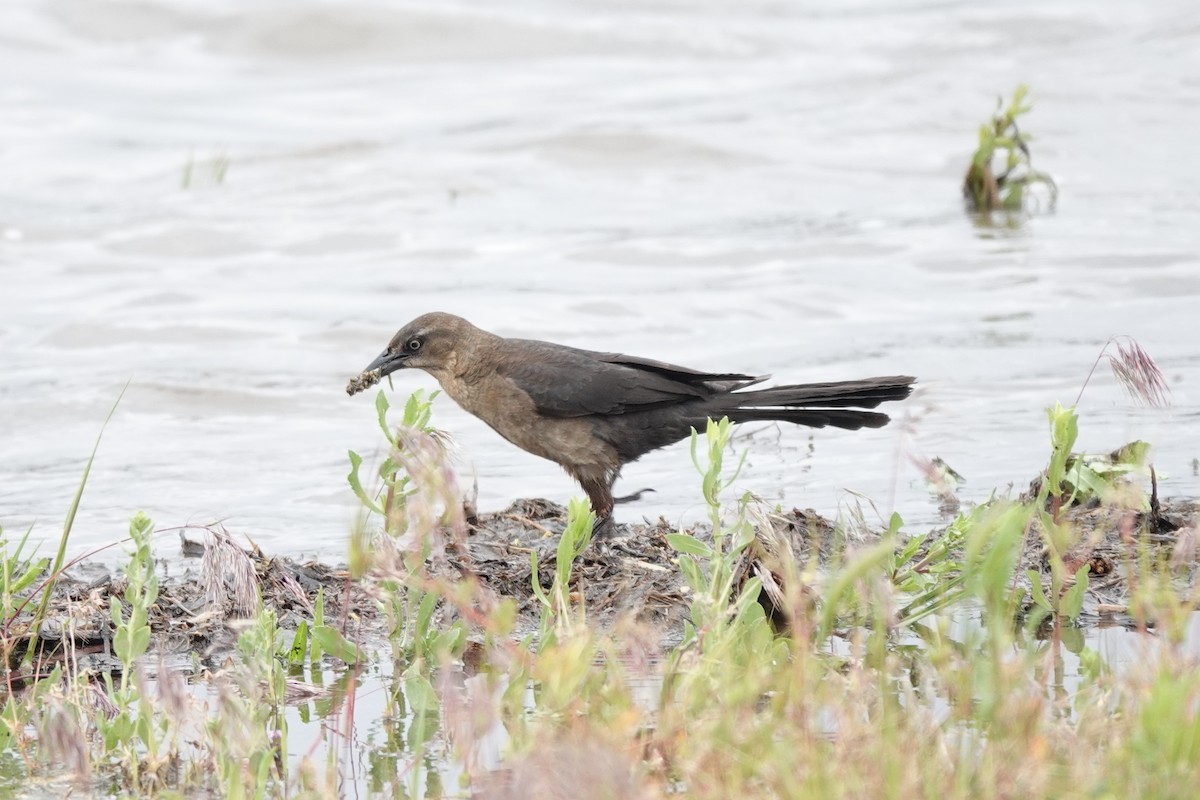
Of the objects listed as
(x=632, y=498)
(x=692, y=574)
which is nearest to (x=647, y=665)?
(x=692, y=574)

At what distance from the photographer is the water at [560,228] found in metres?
7.47

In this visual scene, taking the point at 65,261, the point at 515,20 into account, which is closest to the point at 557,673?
the point at 65,261

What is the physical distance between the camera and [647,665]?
3.21m

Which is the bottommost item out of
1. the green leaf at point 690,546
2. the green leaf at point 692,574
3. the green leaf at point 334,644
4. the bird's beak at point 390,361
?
the green leaf at point 334,644

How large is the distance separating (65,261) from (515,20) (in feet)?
28.4

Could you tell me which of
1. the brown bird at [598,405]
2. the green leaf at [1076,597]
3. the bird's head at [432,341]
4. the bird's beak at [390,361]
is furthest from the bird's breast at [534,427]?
the green leaf at [1076,597]

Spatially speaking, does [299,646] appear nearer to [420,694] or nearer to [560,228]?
[420,694]

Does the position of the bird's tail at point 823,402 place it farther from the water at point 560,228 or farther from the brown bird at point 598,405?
the water at point 560,228

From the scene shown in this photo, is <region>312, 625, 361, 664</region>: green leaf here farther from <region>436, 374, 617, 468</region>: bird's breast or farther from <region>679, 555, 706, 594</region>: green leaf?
<region>436, 374, 617, 468</region>: bird's breast

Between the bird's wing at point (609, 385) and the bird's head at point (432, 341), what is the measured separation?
44 centimetres

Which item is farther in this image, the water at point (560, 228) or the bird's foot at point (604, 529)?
the water at point (560, 228)

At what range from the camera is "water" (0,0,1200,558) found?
7469 mm

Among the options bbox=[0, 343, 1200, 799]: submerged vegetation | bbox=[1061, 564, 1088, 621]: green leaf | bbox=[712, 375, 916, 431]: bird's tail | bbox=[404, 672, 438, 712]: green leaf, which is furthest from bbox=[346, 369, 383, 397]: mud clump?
bbox=[1061, 564, 1088, 621]: green leaf

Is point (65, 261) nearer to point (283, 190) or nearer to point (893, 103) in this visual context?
point (283, 190)
